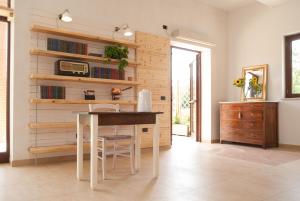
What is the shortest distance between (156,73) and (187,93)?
321 centimetres

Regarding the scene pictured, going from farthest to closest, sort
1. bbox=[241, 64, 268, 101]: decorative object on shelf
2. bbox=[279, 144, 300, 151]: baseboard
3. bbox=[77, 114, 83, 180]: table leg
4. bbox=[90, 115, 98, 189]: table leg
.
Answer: bbox=[241, 64, 268, 101]: decorative object on shelf → bbox=[279, 144, 300, 151]: baseboard → bbox=[77, 114, 83, 180]: table leg → bbox=[90, 115, 98, 189]: table leg

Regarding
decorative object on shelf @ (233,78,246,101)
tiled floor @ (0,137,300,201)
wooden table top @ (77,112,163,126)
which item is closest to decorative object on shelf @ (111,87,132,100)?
tiled floor @ (0,137,300,201)

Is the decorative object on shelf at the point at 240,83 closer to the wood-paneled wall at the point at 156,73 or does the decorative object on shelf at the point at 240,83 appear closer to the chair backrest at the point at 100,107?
the wood-paneled wall at the point at 156,73

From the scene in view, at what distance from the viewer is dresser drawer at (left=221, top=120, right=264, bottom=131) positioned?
18.5 feet

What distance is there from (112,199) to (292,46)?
5.21 metres

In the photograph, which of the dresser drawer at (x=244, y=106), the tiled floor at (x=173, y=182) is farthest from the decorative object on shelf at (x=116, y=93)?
the dresser drawer at (x=244, y=106)

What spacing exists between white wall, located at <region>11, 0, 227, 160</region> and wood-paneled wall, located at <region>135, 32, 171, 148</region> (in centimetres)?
25

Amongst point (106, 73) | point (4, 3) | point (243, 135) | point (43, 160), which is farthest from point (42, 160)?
point (243, 135)

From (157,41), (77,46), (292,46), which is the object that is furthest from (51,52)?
(292,46)

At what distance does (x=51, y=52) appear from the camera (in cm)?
403

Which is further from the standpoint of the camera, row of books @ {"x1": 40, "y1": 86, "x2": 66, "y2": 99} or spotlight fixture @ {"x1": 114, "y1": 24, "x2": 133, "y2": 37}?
spotlight fixture @ {"x1": 114, "y1": 24, "x2": 133, "y2": 37}

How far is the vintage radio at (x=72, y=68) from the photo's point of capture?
4.16m

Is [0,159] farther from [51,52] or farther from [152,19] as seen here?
[152,19]

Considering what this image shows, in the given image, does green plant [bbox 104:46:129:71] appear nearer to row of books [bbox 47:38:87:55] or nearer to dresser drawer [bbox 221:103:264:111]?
row of books [bbox 47:38:87:55]
